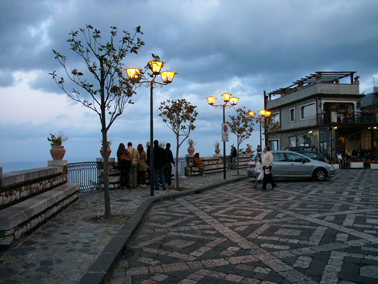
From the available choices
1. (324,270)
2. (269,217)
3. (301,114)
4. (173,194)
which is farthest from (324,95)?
(324,270)

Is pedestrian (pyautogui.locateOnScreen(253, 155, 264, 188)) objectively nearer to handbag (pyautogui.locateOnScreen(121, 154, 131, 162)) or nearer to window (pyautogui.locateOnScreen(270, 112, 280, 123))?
handbag (pyautogui.locateOnScreen(121, 154, 131, 162))

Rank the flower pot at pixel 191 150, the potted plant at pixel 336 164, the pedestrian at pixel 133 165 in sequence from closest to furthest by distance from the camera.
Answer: the pedestrian at pixel 133 165
the flower pot at pixel 191 150
the potted plant at pixel 336 164

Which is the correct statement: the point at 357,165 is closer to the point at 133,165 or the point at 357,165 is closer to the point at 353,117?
the point at 353,117

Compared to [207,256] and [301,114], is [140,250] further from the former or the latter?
[301,114]

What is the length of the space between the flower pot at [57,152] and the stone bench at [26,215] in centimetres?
207

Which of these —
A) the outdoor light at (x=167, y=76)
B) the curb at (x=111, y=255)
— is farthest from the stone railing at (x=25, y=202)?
the outdoor light at (x=167, y=76)

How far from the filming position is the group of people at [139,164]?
12.3 meters

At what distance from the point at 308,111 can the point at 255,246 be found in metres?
33.4

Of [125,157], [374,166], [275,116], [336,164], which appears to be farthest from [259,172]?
[275,116]

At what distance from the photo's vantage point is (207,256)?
4.54 meters

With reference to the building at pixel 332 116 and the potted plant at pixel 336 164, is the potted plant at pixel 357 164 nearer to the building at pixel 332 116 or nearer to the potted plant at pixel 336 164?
the potted plant at pixel 336 164

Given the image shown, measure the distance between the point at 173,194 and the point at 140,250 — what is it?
6201mm

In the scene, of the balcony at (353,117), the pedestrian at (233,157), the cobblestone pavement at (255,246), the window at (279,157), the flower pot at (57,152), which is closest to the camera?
the cobblestone pavement at (255,246)

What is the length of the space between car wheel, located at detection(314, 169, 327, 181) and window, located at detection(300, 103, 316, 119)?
20.2 m
